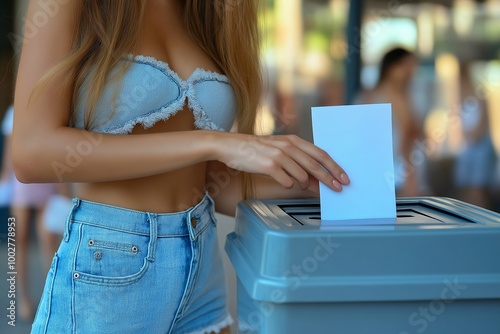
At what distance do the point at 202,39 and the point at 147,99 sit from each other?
30 cm

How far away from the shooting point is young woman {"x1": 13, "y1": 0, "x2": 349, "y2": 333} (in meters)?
1.08

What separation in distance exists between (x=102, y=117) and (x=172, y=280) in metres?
0.31

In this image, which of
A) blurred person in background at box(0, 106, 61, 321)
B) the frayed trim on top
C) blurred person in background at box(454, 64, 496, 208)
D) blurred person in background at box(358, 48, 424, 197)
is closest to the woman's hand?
the frayed trim on top

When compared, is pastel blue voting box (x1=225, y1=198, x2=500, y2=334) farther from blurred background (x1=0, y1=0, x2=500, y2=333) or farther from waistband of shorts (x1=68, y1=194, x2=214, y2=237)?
blurred background (x1=0, y1=0, x2=500, y2=333)

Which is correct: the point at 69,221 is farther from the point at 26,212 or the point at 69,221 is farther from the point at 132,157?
the point at 26,212

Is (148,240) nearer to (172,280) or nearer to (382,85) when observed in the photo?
(172,280)

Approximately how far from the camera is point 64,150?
42.5 inches

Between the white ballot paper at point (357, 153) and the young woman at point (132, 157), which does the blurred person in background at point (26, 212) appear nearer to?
the young woman at point (132, 157)

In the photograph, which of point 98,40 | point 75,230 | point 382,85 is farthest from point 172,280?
point 382,85

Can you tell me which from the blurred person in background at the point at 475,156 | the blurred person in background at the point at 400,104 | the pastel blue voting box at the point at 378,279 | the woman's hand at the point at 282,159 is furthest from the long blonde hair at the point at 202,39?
the blurred person in background at the point at 475,156

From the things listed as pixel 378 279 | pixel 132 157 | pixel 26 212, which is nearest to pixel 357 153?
pixel 378 279

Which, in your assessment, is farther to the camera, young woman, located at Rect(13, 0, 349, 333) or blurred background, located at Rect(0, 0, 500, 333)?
blurred background, located at Rect(0, 0, 500, 333)

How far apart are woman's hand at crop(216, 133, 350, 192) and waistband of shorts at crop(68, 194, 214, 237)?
0.65 ft

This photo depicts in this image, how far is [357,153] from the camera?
1.08 meters
